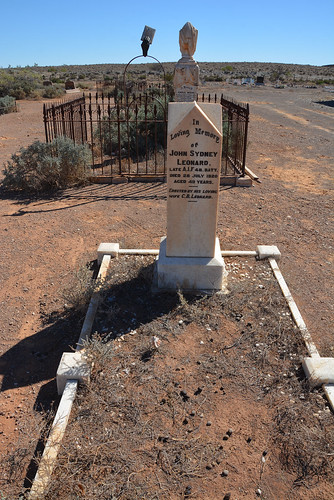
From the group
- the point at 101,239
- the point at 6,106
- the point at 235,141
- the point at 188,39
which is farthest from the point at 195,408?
the point at 6,106

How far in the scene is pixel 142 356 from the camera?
156 inches

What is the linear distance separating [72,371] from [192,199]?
2228 millimetres

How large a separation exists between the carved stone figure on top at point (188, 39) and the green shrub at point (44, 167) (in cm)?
431

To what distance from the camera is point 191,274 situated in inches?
193

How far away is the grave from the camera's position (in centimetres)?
445

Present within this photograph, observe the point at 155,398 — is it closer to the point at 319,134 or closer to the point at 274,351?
the point at 274,351

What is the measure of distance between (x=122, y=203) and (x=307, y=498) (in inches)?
252

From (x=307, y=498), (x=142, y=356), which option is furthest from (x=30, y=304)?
(x=307, y=498)

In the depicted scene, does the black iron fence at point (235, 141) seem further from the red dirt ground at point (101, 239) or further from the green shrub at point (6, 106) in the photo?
the green shrub at point (6, 106)

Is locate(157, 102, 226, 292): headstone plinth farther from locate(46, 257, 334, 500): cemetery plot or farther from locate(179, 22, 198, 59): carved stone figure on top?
locate(179, 22, 198, 59): carved stone figure on top

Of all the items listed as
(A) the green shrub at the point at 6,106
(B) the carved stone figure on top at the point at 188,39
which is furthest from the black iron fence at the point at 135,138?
(A) the green shrub at the point at 6,106

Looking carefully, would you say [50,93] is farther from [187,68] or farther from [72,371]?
[72,371]

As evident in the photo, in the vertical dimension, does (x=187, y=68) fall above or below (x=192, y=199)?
above

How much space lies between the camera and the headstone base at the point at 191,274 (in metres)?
4.86
